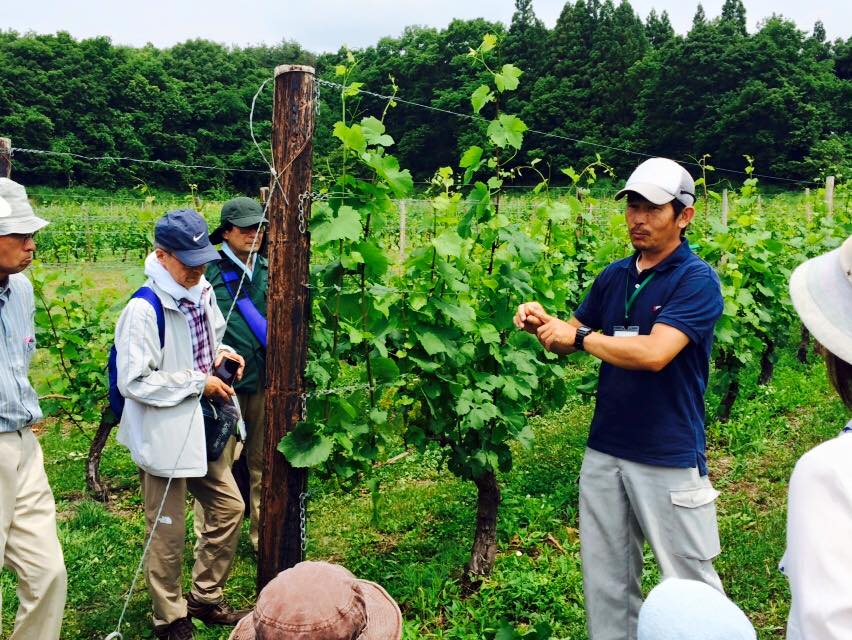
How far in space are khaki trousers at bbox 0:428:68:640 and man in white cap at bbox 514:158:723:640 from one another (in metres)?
2.05

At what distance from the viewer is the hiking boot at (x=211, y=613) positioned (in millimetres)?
3514

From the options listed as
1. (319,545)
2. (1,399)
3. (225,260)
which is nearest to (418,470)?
(319,545)

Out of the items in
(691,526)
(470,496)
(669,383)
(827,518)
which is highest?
(827,518)

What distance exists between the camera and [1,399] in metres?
2.70

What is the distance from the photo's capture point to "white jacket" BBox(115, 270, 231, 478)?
Answer: 2.96m

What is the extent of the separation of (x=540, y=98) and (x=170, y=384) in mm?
51398

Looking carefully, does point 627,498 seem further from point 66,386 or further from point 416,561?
point 66,386

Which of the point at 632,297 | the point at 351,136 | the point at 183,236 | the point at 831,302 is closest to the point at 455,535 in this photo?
the point at 632,297

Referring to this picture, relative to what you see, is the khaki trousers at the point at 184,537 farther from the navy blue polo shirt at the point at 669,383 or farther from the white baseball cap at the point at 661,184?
the white baseball cap at the point at 661,184

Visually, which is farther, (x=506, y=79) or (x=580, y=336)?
(x=506, y=79)

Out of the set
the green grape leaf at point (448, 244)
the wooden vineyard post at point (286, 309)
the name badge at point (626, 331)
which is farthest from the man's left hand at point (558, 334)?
the wooden vineyard post at point (286, 309)

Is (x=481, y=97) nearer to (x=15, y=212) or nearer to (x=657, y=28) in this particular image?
(x=15, y=212)

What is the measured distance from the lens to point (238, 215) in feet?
13.0

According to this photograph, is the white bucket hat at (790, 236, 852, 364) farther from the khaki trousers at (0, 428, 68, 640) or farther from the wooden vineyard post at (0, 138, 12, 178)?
the wooden vineyard post at (0, 138, 12, 178)
